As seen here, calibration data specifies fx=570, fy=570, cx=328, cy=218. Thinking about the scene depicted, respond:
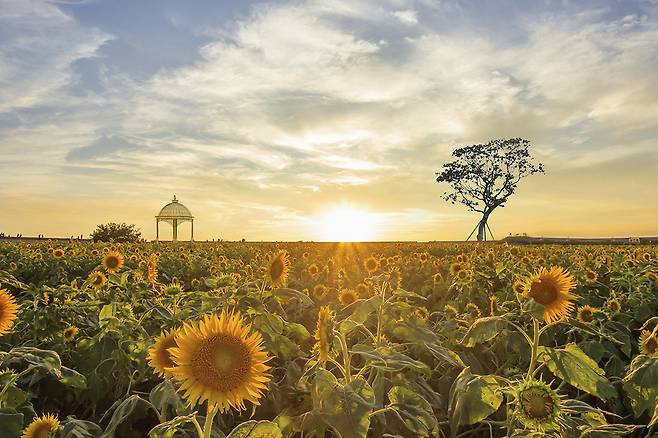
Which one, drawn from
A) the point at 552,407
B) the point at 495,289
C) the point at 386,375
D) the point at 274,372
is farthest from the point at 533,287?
the point at 495,289

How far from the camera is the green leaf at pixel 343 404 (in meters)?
2.02

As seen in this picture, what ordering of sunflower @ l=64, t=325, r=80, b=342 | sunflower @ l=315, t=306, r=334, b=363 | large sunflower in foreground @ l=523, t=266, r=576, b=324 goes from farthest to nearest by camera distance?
sunflower @ l=64, t=325, r=80, b=342 < large sunflower in foreground @ l=523, t=266, r=576, b=324 < sunflower @ l=315, t=306, r=334, b=363

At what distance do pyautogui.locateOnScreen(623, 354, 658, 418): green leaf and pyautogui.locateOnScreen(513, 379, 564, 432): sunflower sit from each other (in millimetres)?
636

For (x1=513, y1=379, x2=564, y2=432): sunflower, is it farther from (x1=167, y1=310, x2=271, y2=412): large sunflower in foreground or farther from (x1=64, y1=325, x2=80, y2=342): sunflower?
(x1=64, y1=325, x2=80, y2=342): sunflower

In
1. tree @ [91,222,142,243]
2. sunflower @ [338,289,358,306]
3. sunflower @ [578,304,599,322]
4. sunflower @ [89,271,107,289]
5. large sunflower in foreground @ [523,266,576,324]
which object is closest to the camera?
large sunflower in foreground @ [523,266,576,324]

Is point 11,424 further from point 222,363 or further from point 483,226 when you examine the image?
point 483,226

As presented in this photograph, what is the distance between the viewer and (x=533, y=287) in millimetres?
3148

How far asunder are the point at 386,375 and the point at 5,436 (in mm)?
1823

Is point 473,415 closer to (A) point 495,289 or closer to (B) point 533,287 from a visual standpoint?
(B) point 533,287

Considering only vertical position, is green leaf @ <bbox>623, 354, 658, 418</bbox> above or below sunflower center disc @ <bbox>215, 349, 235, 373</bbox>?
below

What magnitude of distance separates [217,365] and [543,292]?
2.05 metres

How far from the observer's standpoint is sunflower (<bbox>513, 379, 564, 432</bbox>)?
204cm

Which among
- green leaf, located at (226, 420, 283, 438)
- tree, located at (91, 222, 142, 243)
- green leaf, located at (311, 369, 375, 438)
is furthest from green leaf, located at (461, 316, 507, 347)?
tree, located at (91, 222, 142, 243)

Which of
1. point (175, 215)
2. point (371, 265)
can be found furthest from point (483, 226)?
point (371, 265)
